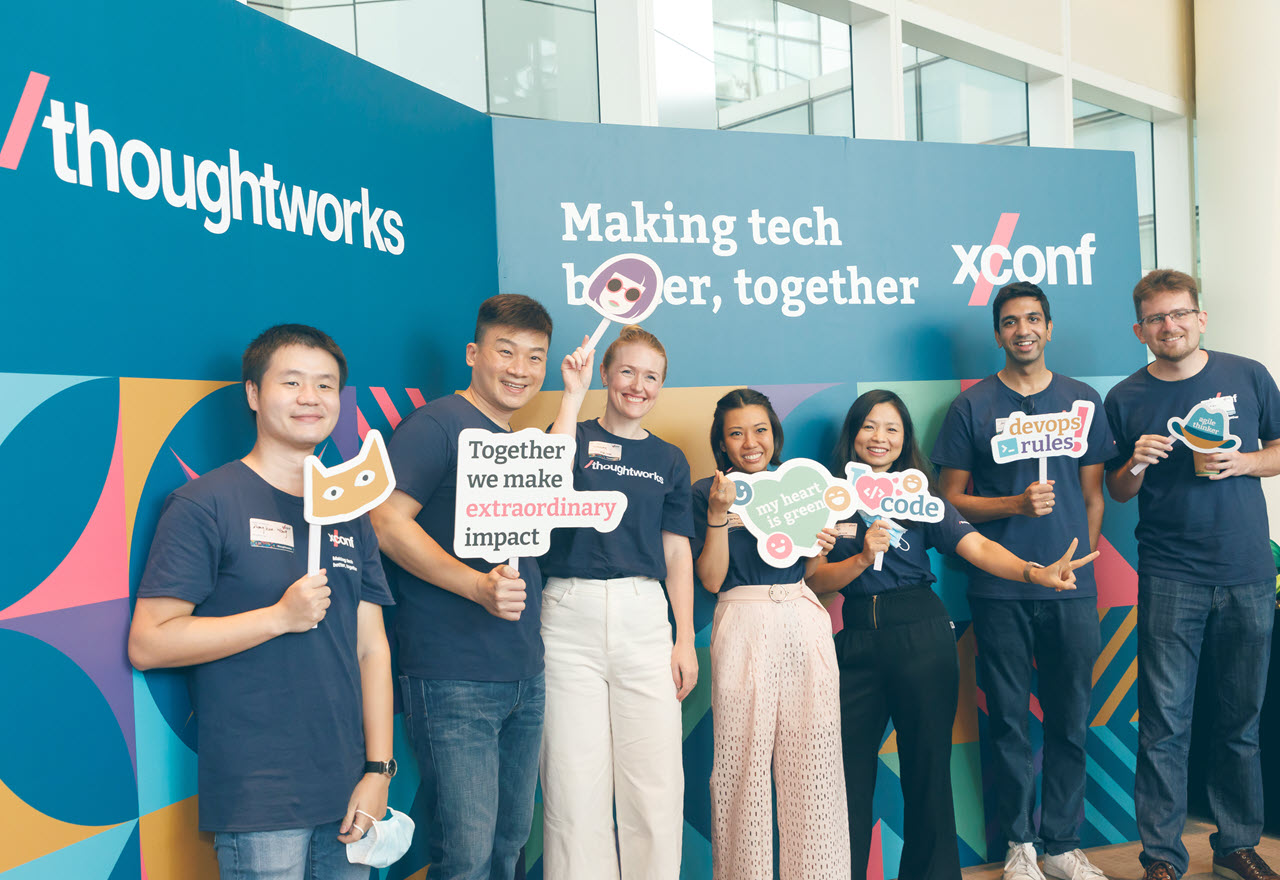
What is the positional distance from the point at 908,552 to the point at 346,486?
1.73 m

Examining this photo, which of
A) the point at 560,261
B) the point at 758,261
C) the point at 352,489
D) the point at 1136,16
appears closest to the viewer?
the point at 352,489

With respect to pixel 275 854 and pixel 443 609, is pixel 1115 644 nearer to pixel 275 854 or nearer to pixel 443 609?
pixel 443 609

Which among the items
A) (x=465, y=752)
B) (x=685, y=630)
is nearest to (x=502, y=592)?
(x=465, y=752)

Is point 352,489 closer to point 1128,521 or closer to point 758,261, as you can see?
point 758,261

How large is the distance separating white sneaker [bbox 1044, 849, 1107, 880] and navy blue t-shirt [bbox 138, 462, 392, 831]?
2.43 metres

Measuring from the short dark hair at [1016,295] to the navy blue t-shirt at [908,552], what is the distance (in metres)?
0.76

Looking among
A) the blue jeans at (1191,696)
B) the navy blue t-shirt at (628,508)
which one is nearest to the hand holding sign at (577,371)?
the navy blue t-shirt at (628,508)

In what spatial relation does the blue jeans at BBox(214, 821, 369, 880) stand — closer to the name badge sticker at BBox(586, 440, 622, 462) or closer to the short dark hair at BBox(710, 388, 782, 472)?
the name badge sticker at BBox(586, 440, 622, 462)

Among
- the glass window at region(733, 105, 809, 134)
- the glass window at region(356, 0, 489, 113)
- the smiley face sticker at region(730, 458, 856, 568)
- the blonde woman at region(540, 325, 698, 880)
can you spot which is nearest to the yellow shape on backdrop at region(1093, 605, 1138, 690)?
the smiley face sticker at region(730, 458, 856, 568)

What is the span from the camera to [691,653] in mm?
2592

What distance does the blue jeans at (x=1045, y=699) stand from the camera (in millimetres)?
3025

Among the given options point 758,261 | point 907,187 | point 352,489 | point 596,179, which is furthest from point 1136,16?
point 352,489

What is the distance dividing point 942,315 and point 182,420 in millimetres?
2550

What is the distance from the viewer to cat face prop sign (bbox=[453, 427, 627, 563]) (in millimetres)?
2139
